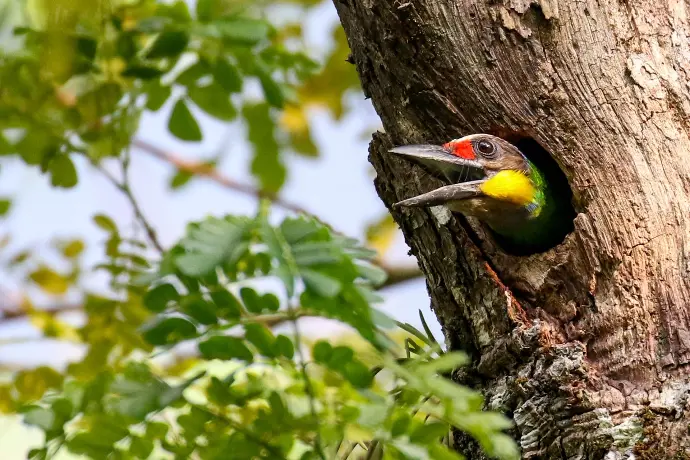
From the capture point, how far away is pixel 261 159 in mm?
4867

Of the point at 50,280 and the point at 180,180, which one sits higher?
the point at 180,180

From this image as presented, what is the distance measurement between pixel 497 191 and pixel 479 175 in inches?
4.3

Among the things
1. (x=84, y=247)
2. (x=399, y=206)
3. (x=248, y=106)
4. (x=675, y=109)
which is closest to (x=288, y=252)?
(x=399, y=206)

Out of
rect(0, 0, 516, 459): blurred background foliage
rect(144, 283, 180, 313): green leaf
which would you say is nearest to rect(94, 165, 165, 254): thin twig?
rect(0, 0, 516, 459): blurred background foliage

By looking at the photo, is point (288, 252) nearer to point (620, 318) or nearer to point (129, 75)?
point (620, 318)

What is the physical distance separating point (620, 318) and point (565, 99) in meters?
0.75

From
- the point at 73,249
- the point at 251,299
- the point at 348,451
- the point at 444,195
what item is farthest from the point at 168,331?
the point at 73,249

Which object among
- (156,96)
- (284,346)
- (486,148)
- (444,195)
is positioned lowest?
(284,346)

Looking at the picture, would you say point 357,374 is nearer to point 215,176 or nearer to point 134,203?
point 134,203

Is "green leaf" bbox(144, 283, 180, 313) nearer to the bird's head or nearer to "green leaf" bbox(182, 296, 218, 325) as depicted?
"green leaf" bbox(182, 296, 218, 325)

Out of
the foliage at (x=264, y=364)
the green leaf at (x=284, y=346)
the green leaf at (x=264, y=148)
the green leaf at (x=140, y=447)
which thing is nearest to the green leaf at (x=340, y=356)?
the foliage at (x=264, y=364)

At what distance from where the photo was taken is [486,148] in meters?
3.31

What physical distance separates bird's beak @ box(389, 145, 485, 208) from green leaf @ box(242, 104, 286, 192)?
152 centimetres

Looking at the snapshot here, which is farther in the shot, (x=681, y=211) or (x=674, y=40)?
(x=674, y=40)
